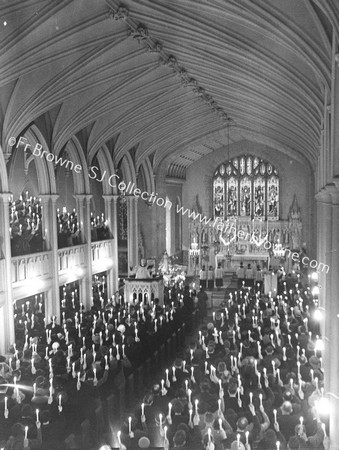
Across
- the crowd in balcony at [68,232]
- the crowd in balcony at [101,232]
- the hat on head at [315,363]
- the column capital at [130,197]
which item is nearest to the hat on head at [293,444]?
the hat on head at [315,363]

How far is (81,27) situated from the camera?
608 inches

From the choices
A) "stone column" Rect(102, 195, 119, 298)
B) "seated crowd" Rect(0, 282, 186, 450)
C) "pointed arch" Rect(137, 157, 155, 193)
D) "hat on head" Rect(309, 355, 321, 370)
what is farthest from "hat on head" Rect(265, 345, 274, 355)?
"pointed arch" Rect(137, 157, 155, 193)

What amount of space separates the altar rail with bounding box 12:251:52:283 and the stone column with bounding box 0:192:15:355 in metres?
0.79

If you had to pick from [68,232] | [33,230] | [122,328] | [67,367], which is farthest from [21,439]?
[68,232]

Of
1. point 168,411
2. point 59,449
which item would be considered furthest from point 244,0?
point 59,449

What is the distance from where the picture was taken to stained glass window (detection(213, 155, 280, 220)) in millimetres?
40625

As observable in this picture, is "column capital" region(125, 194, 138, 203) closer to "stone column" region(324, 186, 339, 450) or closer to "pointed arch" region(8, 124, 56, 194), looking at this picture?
"pointed arch" region(8, 124, 56, 194)

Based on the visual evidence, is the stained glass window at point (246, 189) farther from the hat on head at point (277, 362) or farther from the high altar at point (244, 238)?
the hat on head at point (277, 362)

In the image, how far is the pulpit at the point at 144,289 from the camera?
82.1 ft

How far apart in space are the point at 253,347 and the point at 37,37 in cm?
1036

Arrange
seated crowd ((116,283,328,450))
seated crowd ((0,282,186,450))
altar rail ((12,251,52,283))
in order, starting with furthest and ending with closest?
altar rail ((12,251,52,283)) → seated crowd ((0,282,186,450)) → seated crowd ((116,283,328,450))

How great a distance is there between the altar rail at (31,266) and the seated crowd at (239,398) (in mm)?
8111

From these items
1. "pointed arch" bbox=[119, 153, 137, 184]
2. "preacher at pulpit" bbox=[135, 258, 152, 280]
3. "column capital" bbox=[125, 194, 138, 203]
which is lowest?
"preacher at pulpit" bbox=[135, 258, 152, 280]

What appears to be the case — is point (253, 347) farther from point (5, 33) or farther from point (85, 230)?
point (85, 230)
